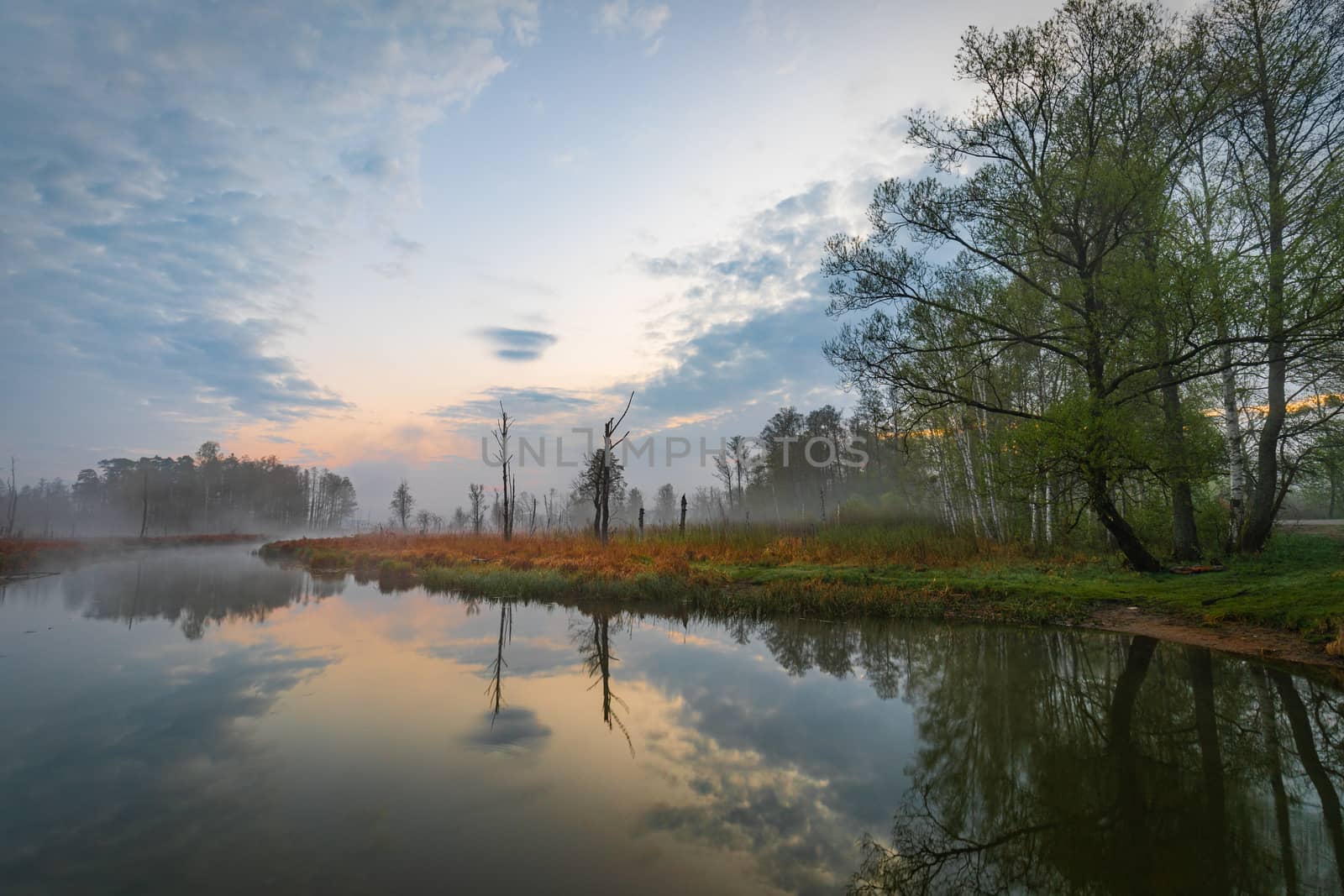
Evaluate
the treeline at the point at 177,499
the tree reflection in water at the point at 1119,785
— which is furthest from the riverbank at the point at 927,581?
the treeline at the point at 177,499

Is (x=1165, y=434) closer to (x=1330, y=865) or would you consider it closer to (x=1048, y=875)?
(x=1330, y=865)

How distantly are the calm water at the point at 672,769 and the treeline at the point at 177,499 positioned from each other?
74008 mm

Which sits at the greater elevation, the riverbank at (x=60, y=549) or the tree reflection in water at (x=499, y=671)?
the riverbank at (x=60, y=549)

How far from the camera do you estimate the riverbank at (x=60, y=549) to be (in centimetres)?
2167

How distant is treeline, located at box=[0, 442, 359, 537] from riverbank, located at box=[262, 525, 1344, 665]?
67.0 metres

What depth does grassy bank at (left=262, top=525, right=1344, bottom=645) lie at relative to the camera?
870cm

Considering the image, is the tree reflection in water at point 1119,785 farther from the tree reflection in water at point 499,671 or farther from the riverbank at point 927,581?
the tree reflection in water at point 499,671

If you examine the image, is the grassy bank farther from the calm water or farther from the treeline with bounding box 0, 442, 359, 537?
the treeline with bounding box 0, 442, 359, 537

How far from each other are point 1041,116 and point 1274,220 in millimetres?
5252

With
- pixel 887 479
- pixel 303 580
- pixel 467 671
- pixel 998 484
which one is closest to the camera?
pixel 467 671

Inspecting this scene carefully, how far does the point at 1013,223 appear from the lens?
11.3 m

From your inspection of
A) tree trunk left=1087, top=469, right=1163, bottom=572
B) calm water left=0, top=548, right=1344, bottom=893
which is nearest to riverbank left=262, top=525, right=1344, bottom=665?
tree trunk left=1087, top=469, right=1163, bottom=572

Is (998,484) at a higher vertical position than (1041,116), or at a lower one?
lower

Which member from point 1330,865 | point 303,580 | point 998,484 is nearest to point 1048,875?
point 1330,865
